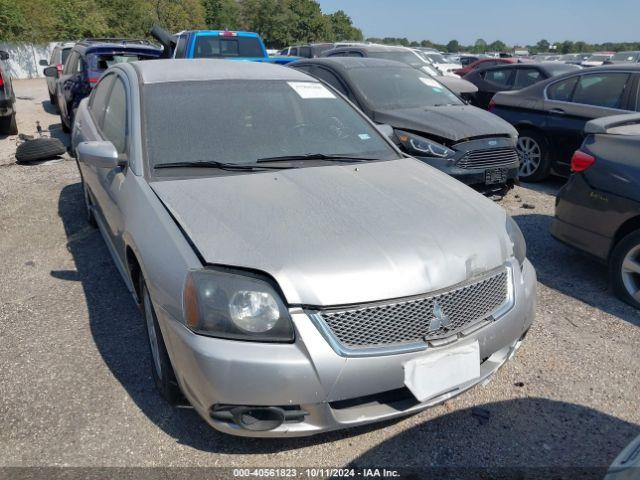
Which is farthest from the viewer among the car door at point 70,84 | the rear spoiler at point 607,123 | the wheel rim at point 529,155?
the car door at point 70,84

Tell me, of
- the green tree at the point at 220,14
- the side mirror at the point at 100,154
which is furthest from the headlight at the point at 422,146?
the green tree at the point at 220,14

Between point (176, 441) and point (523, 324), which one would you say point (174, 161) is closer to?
point (176, 441)

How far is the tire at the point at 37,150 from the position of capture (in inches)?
297

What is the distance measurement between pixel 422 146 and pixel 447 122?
478 millimetres

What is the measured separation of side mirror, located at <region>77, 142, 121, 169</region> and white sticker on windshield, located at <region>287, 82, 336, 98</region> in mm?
1310

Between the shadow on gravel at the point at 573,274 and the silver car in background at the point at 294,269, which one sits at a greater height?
the silver car in background at the point at 294,269

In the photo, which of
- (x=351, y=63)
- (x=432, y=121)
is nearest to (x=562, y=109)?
(x=432, y=121)

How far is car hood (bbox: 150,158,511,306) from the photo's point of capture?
2162mm

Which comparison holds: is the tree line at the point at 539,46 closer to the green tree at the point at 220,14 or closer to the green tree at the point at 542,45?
the green tree at the point at 542,45

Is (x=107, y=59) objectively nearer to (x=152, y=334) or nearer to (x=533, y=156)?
(x=533, y=156)

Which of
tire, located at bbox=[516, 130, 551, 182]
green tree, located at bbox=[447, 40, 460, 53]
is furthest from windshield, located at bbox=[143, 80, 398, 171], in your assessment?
green tree, located at bbox=[447, 40, 460, 53]

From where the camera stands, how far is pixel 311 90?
379cm

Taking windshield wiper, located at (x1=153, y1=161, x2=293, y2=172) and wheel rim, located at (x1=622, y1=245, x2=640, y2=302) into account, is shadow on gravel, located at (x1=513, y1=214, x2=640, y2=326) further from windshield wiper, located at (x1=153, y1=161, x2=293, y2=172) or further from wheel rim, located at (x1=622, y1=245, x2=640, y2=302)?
windshield wiper, located at (x1=153, y1=161, x2=293, y2=172)

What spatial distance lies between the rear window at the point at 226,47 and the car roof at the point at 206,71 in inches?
287
